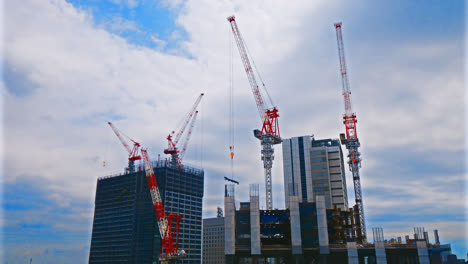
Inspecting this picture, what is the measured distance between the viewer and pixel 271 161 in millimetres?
139250

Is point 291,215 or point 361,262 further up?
point 291,215

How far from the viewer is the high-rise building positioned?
173 m

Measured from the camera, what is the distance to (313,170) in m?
178

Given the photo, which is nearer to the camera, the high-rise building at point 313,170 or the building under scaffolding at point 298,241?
the building under scaffolding at point 298,241

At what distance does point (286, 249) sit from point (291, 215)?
9.37m

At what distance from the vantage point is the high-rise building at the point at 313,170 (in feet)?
566

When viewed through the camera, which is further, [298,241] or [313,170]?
[313,170]

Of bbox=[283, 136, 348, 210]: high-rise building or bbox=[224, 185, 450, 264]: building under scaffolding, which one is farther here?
bbox=[283, 136, 348, 210]: high-rise building

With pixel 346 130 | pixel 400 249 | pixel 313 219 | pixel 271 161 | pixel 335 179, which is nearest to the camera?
pixel 400 249

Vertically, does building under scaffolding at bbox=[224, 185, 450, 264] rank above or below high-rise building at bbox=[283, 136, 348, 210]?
below

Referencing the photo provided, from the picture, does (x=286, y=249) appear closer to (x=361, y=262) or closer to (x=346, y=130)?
(x=361, y=262)

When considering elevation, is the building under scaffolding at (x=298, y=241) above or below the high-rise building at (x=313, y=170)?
below

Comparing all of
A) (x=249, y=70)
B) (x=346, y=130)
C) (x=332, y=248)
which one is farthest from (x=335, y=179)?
(x=332, y=248)

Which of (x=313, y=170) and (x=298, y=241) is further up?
(x=313, y=170)
